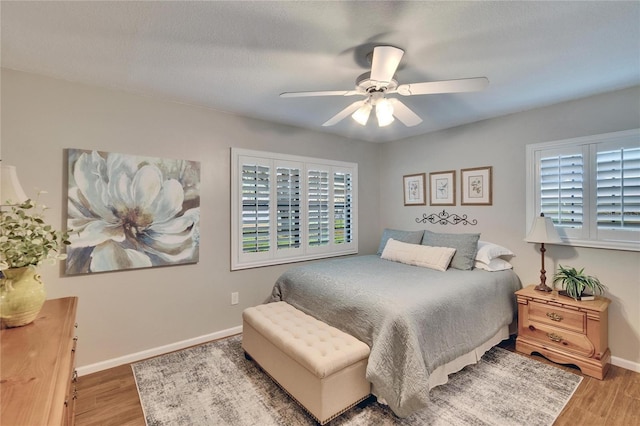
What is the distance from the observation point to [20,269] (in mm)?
1368

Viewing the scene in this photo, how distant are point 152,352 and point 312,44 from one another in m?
2.98

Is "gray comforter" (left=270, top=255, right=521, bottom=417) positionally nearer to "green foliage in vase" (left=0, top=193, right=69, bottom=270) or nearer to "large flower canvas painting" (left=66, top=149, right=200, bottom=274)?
"large flower canvas painting" (left=66, top=149, right=200, bottom=274)

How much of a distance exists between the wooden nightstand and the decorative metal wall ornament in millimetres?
1057

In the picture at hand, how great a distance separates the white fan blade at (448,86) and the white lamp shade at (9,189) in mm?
2344

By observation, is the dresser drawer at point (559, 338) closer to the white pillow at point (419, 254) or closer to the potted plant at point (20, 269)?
the white pillow at point (419, 254)

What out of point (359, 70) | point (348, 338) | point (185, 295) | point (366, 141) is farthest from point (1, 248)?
point (366, 141)

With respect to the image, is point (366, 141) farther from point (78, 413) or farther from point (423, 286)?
point (78, 413)

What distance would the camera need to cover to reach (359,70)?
2.19m

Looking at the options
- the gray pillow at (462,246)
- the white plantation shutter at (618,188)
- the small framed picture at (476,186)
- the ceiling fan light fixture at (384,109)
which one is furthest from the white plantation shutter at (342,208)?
the white plantation shutter at (618,188)

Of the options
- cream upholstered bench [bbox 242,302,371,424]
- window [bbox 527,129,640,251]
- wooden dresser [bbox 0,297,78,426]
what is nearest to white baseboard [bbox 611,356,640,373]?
window [bbox 527,129,640,251]

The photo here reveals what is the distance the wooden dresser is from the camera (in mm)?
784

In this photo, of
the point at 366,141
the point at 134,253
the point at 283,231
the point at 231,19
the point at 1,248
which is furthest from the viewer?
the point at 366,141

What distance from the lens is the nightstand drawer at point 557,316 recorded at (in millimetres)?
2486

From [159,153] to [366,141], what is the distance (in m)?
2.90
